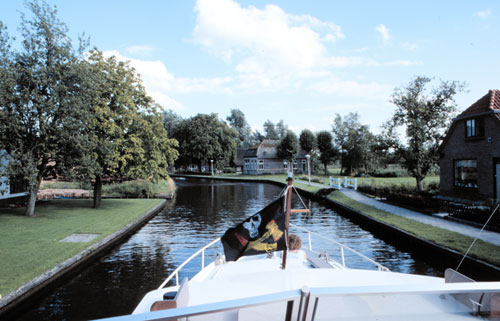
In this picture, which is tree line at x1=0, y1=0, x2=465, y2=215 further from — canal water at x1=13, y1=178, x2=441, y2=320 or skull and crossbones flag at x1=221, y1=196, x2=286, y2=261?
skull and crossbones flag at x1=221, y1=196, x2=286, y2=261

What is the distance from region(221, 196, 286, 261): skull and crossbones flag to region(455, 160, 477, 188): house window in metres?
21.7

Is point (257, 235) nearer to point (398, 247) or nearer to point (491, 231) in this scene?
point (398, 247)

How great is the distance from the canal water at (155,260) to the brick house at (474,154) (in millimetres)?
8246

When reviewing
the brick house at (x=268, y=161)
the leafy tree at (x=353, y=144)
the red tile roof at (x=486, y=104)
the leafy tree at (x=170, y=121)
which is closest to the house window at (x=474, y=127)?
the red tile roof at (x=486, y=104)

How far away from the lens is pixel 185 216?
73.7ft

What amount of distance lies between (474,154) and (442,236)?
11172 millimetres

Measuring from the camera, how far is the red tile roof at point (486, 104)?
67.3 feet

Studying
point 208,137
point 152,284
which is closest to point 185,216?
point 152,284

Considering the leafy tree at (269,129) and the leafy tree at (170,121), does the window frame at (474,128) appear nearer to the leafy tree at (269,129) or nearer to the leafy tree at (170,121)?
the leafy tree at (170,121)

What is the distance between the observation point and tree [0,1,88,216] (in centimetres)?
1622

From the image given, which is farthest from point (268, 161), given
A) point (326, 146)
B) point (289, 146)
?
point (326, 146)

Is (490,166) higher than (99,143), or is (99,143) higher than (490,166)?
(99,143)

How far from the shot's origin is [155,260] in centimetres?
1284

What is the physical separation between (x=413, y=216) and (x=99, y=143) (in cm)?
1767
